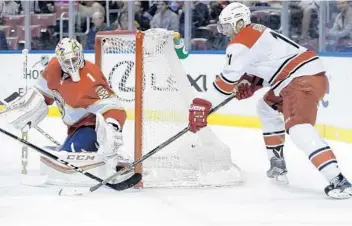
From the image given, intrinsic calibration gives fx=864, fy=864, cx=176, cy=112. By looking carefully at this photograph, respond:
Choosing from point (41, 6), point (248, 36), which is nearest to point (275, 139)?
point (248, 36)

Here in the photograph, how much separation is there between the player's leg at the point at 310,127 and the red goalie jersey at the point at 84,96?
2.66 feet

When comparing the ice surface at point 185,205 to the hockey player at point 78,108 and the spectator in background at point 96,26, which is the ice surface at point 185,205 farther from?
the spectator in background at point 96,26

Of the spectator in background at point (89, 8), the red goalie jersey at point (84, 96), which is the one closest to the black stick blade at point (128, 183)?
the red goalie jersey at point (84, 96)

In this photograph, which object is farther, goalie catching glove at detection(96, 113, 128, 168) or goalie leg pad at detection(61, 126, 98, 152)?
goalie leg pad at detection(61, 126, 98, 152)

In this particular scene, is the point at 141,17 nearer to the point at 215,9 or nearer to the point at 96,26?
the point at 96,26

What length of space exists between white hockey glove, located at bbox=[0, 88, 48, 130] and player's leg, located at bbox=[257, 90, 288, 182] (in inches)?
44.0

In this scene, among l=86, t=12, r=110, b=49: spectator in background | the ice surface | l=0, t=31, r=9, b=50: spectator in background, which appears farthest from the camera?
l=0, t=31, r=9, b=50: spectator in background

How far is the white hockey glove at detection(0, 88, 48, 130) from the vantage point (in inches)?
171

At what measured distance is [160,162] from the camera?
436 cm

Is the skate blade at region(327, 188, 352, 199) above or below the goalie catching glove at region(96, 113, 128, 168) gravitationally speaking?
below

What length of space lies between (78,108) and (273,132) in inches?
39.5

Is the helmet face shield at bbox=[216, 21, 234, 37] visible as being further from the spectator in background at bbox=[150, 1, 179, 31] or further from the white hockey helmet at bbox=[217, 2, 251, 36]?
the spectator in background at bbox=[150, 1, 179, 31]

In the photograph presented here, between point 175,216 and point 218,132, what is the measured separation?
3210 mm

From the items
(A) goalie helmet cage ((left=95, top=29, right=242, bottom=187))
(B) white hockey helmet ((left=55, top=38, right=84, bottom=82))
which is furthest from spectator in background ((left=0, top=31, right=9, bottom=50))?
(B) white hockey helmet ((left=55, top=38, right=84, bottom=82))
